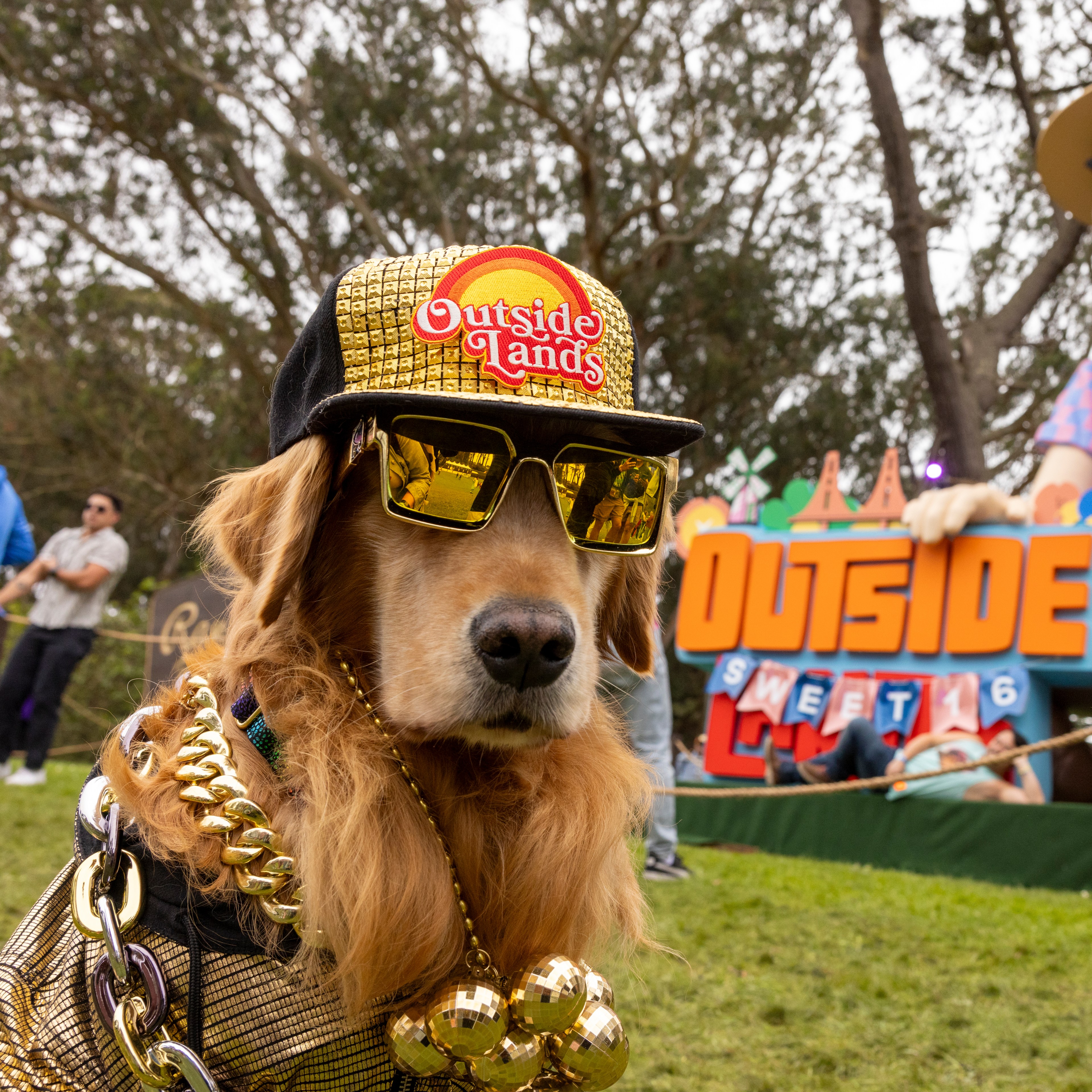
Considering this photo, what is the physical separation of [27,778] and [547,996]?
7376 mm

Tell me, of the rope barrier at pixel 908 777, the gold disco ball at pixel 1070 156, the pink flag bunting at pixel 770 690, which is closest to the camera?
the rope barrier at pixel 908 777

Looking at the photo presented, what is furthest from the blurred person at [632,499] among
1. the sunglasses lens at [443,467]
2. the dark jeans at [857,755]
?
the dark jeans at [857,755]

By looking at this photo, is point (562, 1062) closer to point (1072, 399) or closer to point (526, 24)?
point (1072, 399)

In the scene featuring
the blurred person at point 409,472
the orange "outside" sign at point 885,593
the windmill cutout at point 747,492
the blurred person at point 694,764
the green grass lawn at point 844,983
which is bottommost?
the green grass lawn at point 844,983

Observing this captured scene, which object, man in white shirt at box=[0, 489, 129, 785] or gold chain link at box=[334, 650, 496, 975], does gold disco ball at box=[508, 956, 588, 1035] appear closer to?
gold chain link at box=[334, 650, 496, 975]

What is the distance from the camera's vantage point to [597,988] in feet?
5.45

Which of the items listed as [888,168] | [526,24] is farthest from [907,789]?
[526,24]

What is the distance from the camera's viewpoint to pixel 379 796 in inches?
63.3

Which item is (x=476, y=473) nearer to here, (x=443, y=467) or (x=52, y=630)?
(x=443, y=467)

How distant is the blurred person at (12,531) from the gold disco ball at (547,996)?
636cm

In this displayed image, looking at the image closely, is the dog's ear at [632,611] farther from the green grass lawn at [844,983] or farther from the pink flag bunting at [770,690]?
the pink flag bunting at [770,690]

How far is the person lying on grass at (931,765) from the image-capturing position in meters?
7.11

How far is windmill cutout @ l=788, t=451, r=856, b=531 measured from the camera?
30.0ft

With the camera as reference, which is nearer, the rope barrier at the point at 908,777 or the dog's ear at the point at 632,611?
the dog's ear at the point at 632,611
